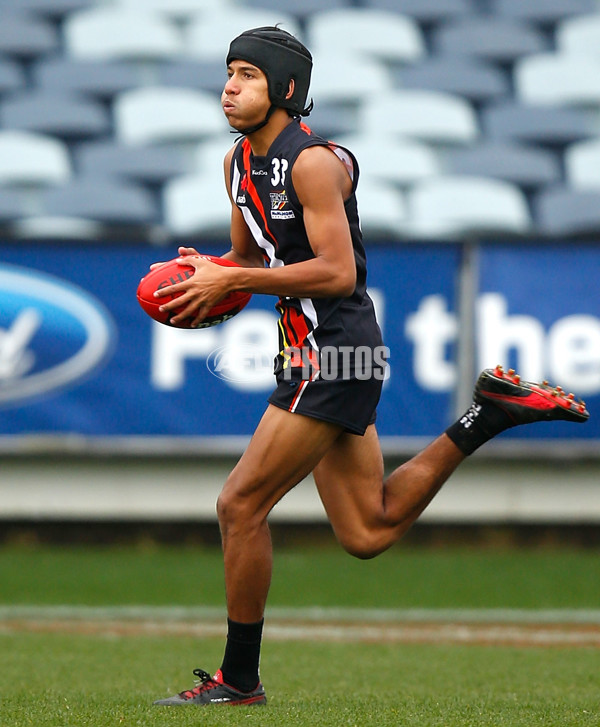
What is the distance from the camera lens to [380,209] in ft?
36.3

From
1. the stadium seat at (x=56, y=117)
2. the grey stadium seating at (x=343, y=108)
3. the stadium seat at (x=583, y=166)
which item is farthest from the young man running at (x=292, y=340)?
the stadium seat at (x=56, y=117)

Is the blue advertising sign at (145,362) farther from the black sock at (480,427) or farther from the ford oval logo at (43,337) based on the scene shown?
the black sock at (480,427)

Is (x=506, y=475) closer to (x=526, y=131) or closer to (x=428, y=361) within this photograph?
(x=428, y=361)

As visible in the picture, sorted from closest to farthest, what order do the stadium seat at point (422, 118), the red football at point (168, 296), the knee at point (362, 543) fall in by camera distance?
the red football at point (168, 296) → the knee at point (362, 543) → the stadium seat at point (422, 118)

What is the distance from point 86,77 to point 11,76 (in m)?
0.78

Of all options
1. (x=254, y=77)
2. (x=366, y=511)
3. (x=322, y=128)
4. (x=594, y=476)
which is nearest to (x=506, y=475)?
(x=594, y=476)

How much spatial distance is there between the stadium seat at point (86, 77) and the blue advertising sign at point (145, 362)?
3.68m

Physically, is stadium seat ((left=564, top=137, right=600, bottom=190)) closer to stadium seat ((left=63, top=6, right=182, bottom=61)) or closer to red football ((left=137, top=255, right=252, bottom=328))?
stadium seat ((left=63, top=6, right=182, bottom=61))

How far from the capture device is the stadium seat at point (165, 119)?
12.0 meters

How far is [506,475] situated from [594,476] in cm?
68

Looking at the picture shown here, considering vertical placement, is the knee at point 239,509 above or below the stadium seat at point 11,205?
below

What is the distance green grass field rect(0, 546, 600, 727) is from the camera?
4230 mm

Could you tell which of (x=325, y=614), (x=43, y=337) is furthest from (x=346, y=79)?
(x=325, y=614)

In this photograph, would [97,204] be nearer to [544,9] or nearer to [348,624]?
[348,624]
